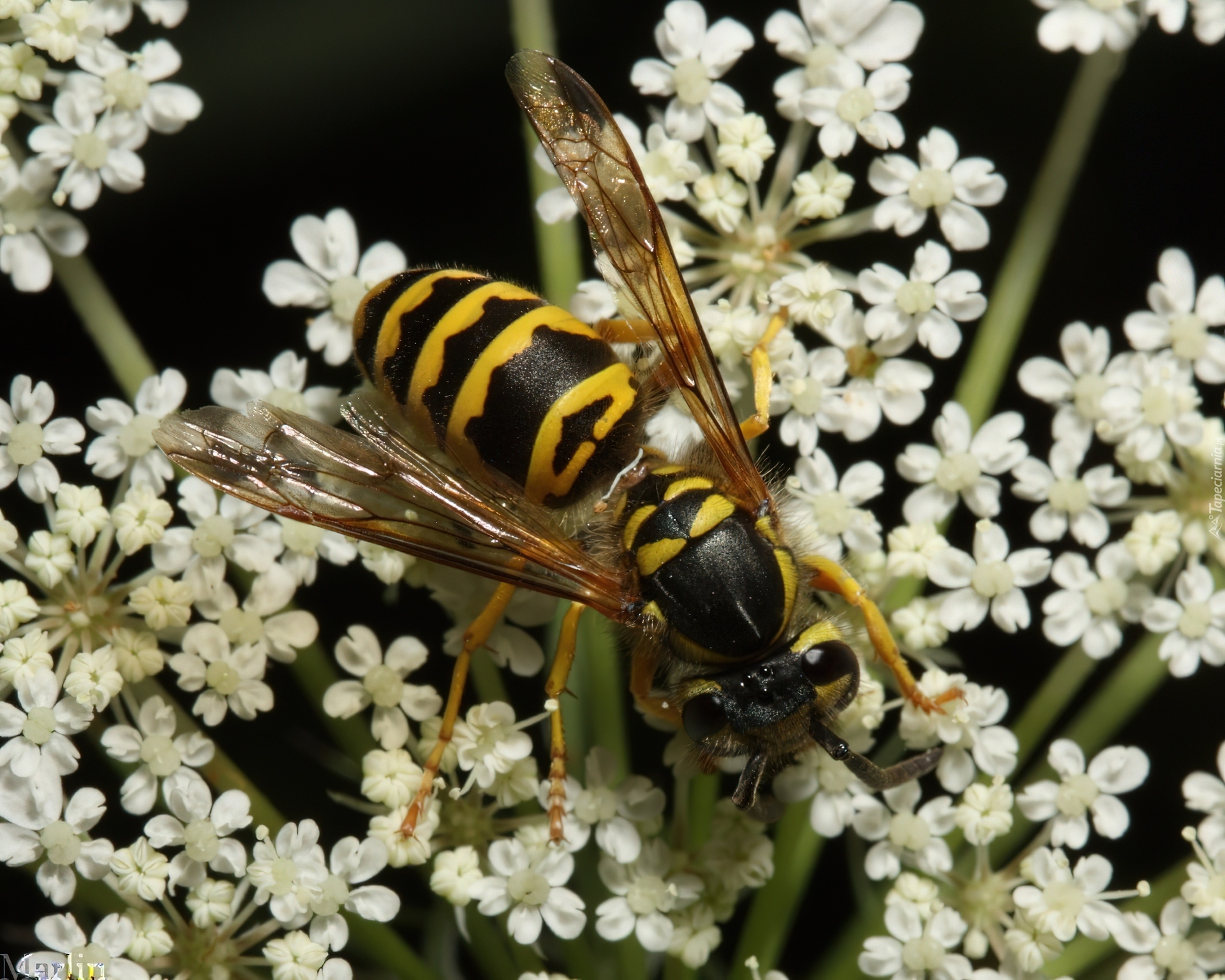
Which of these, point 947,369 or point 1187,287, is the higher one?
point 1187,287

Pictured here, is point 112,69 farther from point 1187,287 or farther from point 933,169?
point 1187,287

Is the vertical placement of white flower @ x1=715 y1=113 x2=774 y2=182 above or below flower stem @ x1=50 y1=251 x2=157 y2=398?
above

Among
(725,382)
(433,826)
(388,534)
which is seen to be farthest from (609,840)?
(725,382)

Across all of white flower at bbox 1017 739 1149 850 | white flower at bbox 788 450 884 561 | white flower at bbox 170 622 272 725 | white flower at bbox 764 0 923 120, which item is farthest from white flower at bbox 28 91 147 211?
white flower at bbox 1017 739 1149 850

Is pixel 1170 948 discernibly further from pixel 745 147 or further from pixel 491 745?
pixel 745 147

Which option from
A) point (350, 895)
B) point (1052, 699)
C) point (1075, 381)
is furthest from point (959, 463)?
point (350, 895)

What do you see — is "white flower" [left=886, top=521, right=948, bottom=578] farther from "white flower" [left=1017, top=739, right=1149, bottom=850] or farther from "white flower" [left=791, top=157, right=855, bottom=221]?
"white flower" [left=791, top=157, right=855, bottom=221]
